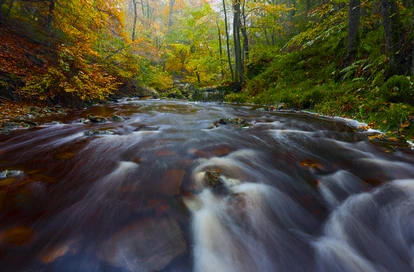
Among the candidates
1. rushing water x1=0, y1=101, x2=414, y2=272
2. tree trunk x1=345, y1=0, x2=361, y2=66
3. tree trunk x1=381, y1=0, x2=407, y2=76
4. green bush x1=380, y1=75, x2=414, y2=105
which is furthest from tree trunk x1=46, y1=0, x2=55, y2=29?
green bush x1=380, y1=75, x2=414, y2=105

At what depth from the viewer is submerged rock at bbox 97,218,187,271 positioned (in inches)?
53.3

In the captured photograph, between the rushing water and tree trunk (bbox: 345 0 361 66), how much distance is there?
4.86m

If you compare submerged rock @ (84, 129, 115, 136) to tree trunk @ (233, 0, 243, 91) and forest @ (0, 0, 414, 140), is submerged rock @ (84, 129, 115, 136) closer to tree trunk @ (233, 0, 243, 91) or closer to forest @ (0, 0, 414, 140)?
forest @ (0, 0, 414, 140)

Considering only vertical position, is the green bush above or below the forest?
below

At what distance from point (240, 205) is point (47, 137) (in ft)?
13.0

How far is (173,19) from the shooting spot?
31.3m

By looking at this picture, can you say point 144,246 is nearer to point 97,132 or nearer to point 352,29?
point 97,132

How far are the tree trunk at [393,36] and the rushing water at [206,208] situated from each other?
2601 mm

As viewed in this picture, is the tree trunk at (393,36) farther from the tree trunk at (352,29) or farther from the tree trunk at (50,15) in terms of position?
the tree trunk at (50,15)

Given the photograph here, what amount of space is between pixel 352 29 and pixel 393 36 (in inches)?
84.2

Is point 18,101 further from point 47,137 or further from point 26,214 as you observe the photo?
point 26,214

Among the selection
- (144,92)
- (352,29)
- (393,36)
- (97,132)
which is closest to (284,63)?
(352,29)

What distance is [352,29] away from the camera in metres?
6.69

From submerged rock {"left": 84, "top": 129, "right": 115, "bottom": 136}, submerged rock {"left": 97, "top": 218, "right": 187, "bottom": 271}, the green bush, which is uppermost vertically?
the green bush
